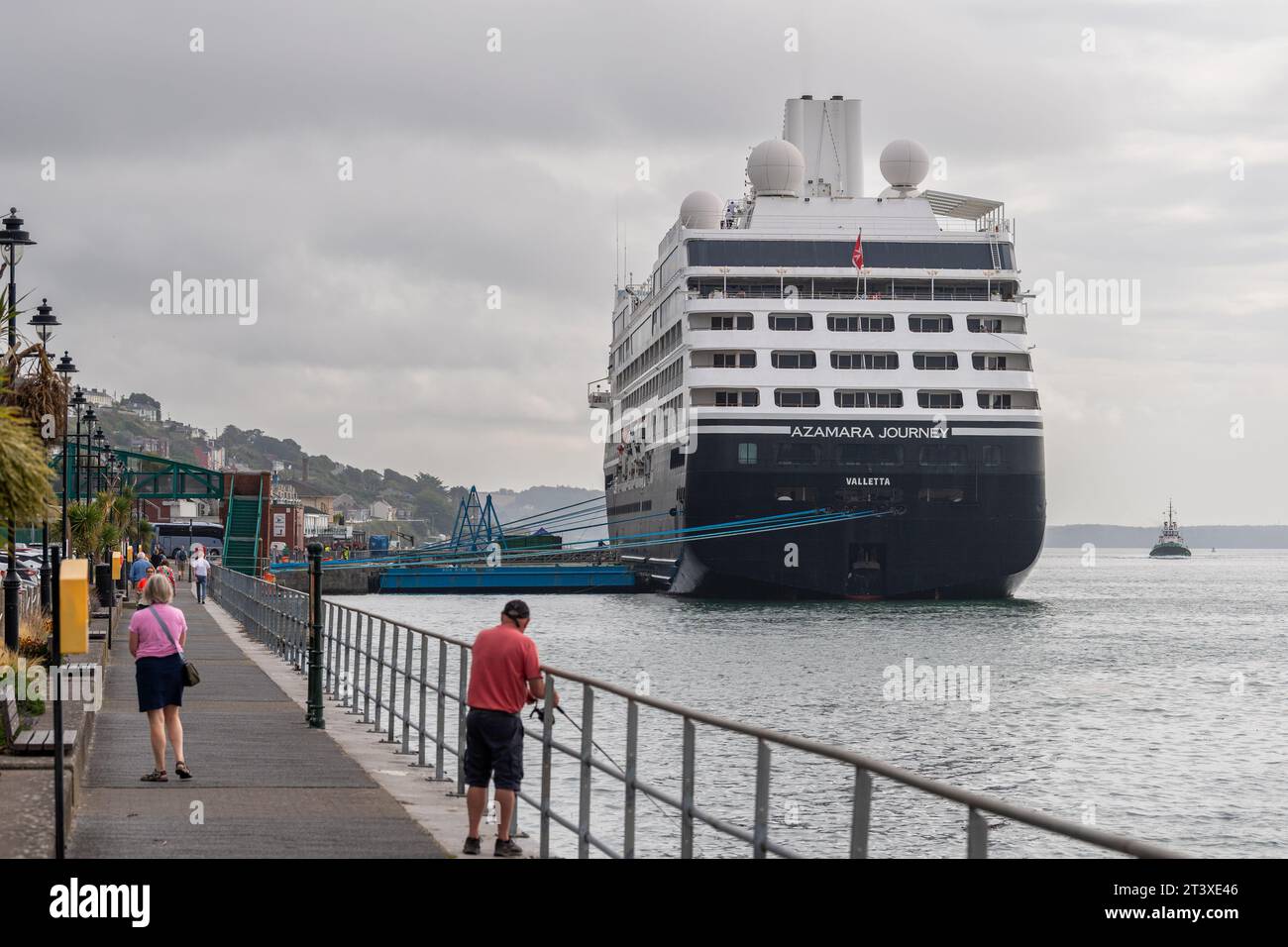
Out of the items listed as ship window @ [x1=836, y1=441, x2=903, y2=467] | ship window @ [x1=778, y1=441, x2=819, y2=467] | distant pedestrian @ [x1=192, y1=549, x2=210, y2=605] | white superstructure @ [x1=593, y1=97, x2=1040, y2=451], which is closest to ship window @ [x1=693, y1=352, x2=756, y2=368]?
white superstructure @ [x1=593, y1=97, x2=1040, y2=451]

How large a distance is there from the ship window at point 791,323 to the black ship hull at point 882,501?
497 centimetres

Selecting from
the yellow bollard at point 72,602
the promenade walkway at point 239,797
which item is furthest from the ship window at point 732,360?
the yellow bollard at point 72,602

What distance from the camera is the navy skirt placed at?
12.9 m

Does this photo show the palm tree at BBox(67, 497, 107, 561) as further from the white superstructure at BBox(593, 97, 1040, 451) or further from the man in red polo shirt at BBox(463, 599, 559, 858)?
the man in red polo shirt at BBox(463, 599, 559, 858)

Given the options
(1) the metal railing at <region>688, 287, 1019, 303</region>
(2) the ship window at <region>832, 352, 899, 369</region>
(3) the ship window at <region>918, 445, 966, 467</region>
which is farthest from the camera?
(1) the metal railing at <region>688, 287, 1019, 303</region>

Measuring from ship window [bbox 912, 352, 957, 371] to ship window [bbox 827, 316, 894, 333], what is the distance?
58.7 inches

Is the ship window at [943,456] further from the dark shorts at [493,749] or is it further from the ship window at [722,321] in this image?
the dark shorts at [493,749]

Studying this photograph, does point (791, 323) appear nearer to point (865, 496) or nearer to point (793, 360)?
point (793, 360)

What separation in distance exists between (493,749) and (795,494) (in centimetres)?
4385

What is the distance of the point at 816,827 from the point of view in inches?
677

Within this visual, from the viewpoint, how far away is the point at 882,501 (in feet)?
175
